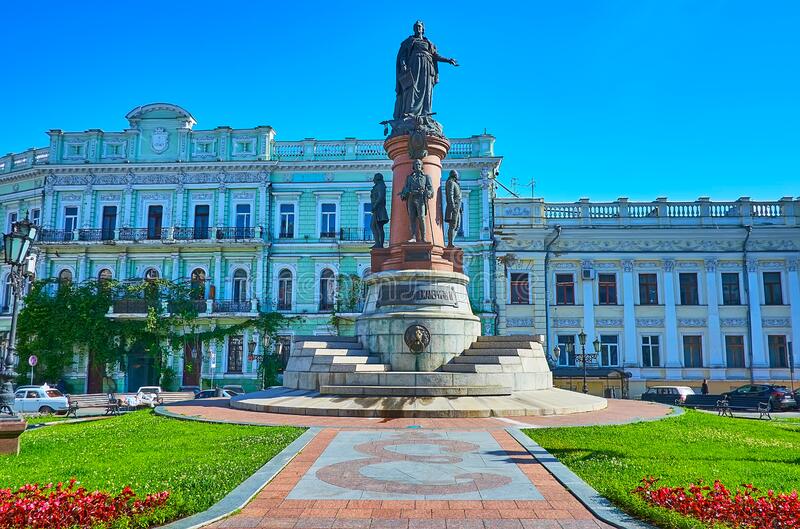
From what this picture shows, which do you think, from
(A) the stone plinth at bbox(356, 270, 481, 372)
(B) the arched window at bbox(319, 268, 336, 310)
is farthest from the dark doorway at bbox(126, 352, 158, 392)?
(A) the stone plinth at bbox(356, 270, 481, 372)

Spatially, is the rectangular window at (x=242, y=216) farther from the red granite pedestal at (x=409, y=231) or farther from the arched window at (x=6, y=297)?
the red granite pedestal at (x=409, y=231)

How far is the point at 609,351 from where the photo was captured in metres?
36.5

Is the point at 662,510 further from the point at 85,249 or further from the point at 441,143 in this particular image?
the point at 85,249

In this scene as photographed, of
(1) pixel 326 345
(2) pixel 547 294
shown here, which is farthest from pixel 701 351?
(1) pixel 326 345

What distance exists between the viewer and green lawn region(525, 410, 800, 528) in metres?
7.02

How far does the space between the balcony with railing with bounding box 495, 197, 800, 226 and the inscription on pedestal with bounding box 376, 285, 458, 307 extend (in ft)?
71.3

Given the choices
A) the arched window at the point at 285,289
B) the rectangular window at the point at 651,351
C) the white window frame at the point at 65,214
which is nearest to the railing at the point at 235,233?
the arched window at the point at 285,289

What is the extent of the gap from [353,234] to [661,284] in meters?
18.0

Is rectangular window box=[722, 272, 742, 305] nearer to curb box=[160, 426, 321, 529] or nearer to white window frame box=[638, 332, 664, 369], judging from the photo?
white window frame box=[638, 332, 664, 369]

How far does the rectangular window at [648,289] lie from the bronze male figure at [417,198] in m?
23.4

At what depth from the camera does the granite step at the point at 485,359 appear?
51.6ft

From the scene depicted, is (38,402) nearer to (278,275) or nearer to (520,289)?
(278,275)

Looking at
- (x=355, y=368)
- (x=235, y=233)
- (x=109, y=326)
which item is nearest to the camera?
(x=355, y=368)

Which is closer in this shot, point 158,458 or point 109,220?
point 158,458
